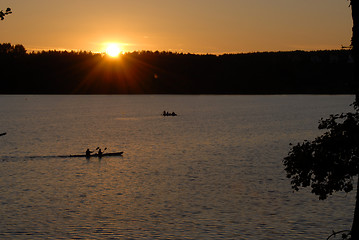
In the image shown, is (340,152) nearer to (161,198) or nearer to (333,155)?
(333,155)

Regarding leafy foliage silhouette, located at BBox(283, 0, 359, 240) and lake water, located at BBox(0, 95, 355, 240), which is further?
lake water, located at BBox(0, 95, 355, 240)

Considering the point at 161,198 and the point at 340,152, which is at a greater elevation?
the point at 340,152

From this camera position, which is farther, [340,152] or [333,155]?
[333,155]

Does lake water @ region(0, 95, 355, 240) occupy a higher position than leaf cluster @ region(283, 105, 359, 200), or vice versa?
leaf cluster @ region(283, 105, 359, 200)

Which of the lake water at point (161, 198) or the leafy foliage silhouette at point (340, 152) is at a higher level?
the leafy foliage silhouette at point (340, 152)

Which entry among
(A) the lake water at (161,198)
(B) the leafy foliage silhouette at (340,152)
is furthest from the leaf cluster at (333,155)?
(A) the lake water at (161,198)

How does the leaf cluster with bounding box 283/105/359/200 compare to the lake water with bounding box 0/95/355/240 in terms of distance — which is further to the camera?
the lake water with bounding box 0/95/355/240

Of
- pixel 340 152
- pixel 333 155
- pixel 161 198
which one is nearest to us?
pixel 340 152

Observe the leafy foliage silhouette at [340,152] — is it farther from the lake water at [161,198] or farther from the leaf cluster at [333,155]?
the lake water at [161,198]

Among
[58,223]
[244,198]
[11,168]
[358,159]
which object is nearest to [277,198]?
[244,198]

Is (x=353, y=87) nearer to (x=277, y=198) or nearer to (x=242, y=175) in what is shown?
(x=277, y=198)

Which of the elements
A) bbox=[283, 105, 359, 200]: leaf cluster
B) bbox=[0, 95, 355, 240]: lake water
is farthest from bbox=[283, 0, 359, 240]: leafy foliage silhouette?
bbox=[0, 95, 355, 240]: lake water

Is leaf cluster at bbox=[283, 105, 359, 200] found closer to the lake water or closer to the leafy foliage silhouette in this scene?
the leafy foliage silhouette

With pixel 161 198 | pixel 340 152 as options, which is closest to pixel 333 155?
pixel 340 152
